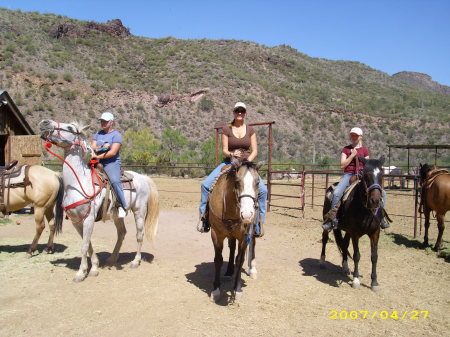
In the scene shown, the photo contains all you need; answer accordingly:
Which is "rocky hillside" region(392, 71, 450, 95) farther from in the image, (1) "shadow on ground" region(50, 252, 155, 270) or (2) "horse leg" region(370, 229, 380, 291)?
(1) "shadow on ground" region(50, 252, 155, 270)

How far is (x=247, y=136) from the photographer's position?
5039 mm

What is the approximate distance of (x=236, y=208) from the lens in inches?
173

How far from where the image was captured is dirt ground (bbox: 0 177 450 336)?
390 centimetres

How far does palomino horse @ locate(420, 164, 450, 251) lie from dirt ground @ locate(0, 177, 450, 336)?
620mm

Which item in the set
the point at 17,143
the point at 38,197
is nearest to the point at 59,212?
the point at 38,197

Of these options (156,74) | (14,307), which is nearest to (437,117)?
(156,74)

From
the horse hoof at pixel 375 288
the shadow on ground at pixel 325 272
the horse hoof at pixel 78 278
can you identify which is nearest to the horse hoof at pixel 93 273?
the horse hoof at pixel 78 278

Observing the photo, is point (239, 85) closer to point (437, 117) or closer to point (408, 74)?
point (437, 117)

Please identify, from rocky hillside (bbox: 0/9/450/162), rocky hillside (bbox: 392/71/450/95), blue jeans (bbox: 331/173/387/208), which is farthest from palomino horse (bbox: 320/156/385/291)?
rocky hillside (bbox: 392/71/450/95)

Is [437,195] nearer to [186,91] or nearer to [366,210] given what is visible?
[366,210]

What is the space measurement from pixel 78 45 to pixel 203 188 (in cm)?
5879

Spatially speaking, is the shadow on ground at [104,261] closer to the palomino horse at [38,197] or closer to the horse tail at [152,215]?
the horse tail at [152,215]

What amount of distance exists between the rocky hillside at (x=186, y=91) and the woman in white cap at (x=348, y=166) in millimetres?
28291

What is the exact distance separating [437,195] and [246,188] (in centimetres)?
597
